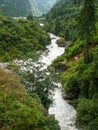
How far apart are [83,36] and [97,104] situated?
28.8m

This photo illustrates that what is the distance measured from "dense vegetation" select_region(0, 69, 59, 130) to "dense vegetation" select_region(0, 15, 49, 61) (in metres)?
62.5

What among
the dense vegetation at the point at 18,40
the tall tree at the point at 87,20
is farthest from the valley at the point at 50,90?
the dense vegetation at the point at 18,40

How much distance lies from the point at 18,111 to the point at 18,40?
94690 millimetres

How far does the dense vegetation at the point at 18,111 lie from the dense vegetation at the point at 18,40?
205ft

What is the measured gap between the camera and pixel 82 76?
73.3 m

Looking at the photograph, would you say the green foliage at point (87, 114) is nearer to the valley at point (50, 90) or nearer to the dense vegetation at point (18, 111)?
the valley at point (50, 90)

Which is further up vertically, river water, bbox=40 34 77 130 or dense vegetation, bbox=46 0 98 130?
dense vegetation, bbox=46 0 98 130

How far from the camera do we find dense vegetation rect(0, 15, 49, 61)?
119m

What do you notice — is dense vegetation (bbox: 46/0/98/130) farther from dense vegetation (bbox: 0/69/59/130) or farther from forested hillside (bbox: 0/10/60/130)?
dense vegetation (bbox: 0/69/59/130)

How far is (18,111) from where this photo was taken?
40500 millimetres

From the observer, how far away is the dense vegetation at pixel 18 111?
39.2 meters

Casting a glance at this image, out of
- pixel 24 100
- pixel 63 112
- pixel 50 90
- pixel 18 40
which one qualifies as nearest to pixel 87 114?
pixel 50 90

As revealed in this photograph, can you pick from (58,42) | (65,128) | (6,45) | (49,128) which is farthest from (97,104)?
(58,42)

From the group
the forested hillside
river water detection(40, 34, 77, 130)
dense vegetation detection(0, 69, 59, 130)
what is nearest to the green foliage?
river water detection(40, 34, 77, 130)
